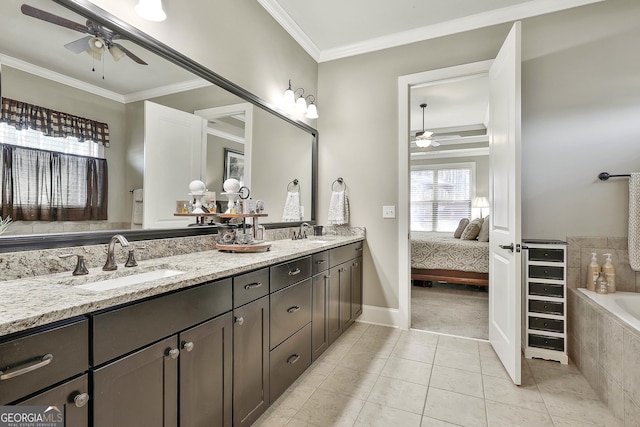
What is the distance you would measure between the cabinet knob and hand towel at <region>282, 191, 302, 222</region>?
211 centimetres

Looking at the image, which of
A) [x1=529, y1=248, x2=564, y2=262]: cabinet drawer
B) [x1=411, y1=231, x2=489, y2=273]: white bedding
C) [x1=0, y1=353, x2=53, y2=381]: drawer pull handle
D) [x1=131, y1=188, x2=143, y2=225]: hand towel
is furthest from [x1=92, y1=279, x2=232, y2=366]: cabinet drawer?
[x1=411, y1=231, x2=489, y2=273]: white bedding

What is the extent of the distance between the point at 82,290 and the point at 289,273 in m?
1.05

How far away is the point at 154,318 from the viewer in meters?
1.05

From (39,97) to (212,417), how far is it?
4.81ft

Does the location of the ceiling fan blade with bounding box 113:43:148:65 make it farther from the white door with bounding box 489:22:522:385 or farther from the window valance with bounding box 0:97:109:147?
the white door with bounding box 489:22:522:385

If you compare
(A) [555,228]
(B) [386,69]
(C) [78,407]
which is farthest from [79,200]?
(A) [555,228]

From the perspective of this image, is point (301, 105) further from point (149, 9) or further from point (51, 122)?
point (51, 122)

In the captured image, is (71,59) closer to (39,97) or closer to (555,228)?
(39,97)

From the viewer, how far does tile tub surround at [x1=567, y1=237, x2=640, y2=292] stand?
2.32 meters

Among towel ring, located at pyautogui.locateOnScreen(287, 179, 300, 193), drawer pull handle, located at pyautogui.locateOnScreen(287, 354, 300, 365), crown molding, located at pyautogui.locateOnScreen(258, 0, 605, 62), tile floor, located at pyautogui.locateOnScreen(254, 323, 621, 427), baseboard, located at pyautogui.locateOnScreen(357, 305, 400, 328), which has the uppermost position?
crown molding, located at pyautogui.locateOnScreen(258, 0, 605, 62)

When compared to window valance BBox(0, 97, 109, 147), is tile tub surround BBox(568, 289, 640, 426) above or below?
below

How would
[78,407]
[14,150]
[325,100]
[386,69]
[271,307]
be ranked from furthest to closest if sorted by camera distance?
1. [325,100]
2. [386,69]
3. [271,307]
4. [14,150]
5. [78,407]

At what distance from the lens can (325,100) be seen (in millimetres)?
3426

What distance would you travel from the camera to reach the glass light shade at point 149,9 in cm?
152
